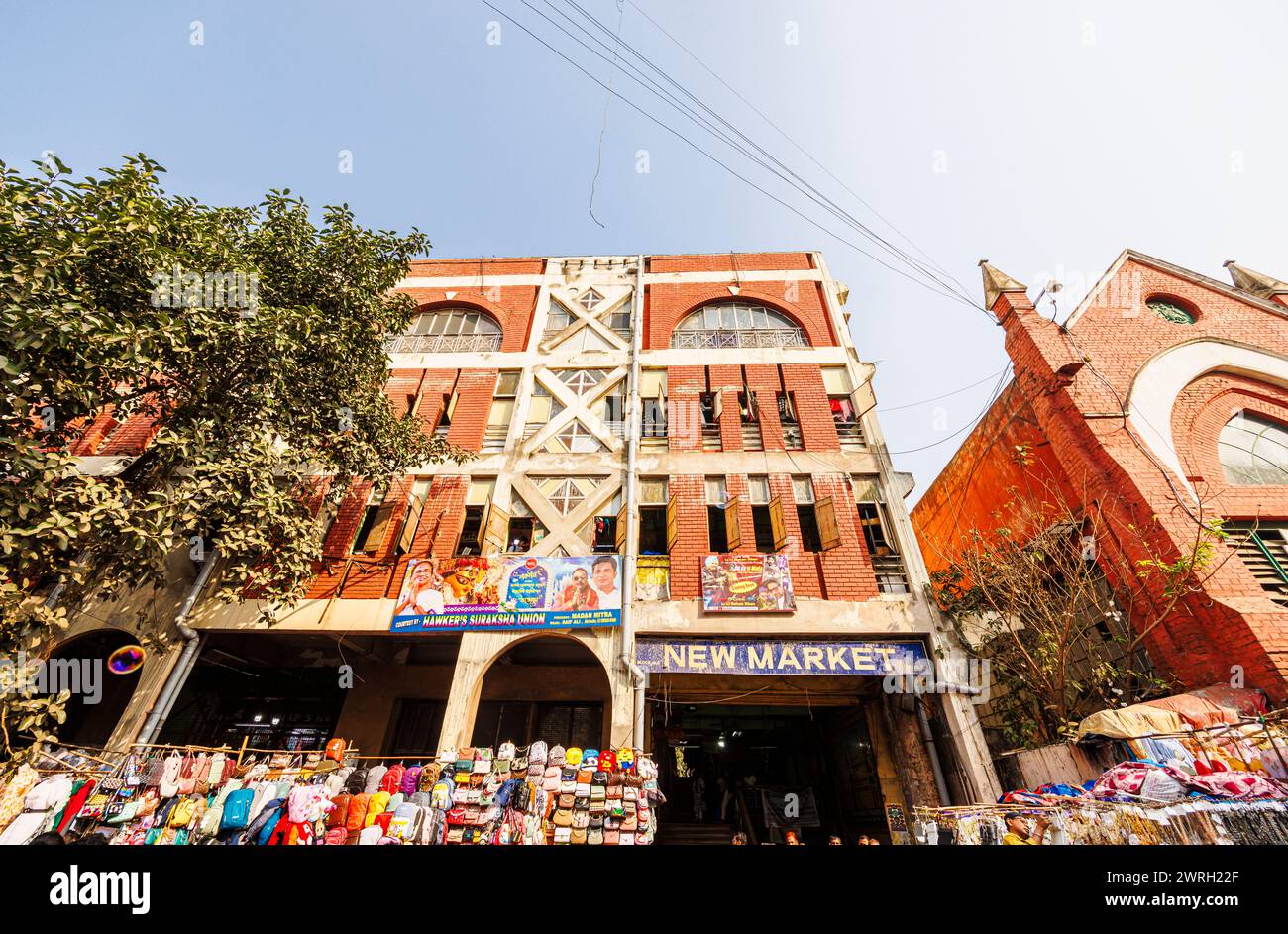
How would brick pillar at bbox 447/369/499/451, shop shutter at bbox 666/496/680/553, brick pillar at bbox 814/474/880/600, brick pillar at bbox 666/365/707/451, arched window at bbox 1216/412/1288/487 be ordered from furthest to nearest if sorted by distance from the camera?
1. brick pillar at bbox 447/369/499/451
2. brick pillar at bbox 666/365/707/451
3. shop shutter at bbox 666/496/680/553
4. arched window at bbox 1216/412/1288/487
5. brick pillar at bbox 814/474/880/600

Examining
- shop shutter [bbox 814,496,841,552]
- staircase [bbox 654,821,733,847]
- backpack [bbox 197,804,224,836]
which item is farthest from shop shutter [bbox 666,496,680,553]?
backpack [bbox 197,804,224,836]

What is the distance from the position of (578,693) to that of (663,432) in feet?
23.1

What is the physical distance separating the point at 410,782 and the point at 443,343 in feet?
40.9

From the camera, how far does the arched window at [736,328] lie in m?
16.4

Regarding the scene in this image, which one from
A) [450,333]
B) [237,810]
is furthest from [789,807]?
[450,333]

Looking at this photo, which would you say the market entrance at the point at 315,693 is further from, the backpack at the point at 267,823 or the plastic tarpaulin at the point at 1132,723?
the plastic tarpaulin at the point at 1132,723

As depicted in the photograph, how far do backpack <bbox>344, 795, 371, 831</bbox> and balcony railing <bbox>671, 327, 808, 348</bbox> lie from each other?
1325 centimetres

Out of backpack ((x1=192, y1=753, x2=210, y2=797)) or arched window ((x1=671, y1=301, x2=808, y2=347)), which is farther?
arched window ((x1=671, y1=301, x2=808, y2=347))

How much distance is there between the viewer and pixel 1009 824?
7375 millimetres

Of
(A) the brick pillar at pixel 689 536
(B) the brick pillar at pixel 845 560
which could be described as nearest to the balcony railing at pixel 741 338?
(A) the brick pillar at pixel 689 536

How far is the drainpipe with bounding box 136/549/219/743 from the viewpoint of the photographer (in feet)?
33.6

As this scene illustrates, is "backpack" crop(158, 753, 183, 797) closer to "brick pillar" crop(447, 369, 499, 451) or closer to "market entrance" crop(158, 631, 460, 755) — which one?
"market entrance" crop(158, 631, 460, 755)

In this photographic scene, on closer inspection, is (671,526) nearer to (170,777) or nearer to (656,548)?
(656,548)

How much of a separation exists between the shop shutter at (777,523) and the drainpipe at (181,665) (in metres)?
12.2
